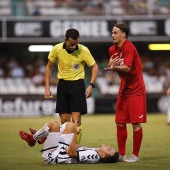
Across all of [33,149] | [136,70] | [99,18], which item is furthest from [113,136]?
[99,18]

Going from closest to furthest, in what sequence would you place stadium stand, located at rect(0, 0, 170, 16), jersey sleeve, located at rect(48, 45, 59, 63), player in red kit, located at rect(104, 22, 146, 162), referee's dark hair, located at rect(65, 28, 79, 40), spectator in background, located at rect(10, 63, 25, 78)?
player in red kit, located at rect(104, 22, 146, 162)
referee's dark hair, located at rect(65, 28, 79, 40)
jersey sleeve, located at rect(48, 45, 59, 63)
stadium stand, located at rect(0, 0, 170, 16)
spectator in background, located at rect(10, 63, 25, 78)

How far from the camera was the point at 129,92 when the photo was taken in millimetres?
10375

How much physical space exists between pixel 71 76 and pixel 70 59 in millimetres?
320

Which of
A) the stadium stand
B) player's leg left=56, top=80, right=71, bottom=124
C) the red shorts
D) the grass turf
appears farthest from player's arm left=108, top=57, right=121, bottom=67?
the stadium stand

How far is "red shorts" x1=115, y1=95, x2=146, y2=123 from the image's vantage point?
1021 cm

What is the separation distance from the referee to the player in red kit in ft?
3.83

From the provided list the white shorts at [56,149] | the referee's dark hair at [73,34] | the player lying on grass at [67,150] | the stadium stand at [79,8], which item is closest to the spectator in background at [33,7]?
the stadium stand at [79,8]

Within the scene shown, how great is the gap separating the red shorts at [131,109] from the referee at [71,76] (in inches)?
44.8

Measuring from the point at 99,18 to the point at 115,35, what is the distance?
17763mm

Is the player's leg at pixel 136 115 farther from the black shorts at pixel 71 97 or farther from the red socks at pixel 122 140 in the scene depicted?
the black shorts at pixel 71 97

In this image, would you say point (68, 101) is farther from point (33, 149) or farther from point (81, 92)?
point (33, 149)

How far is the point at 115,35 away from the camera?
1027 centimetres

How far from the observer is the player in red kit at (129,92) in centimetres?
1020

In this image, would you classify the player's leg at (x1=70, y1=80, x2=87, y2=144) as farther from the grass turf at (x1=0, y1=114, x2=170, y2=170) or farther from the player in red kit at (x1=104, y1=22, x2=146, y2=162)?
the player in red kit at (x1=104, y1=22, x2=146, y2=162)
